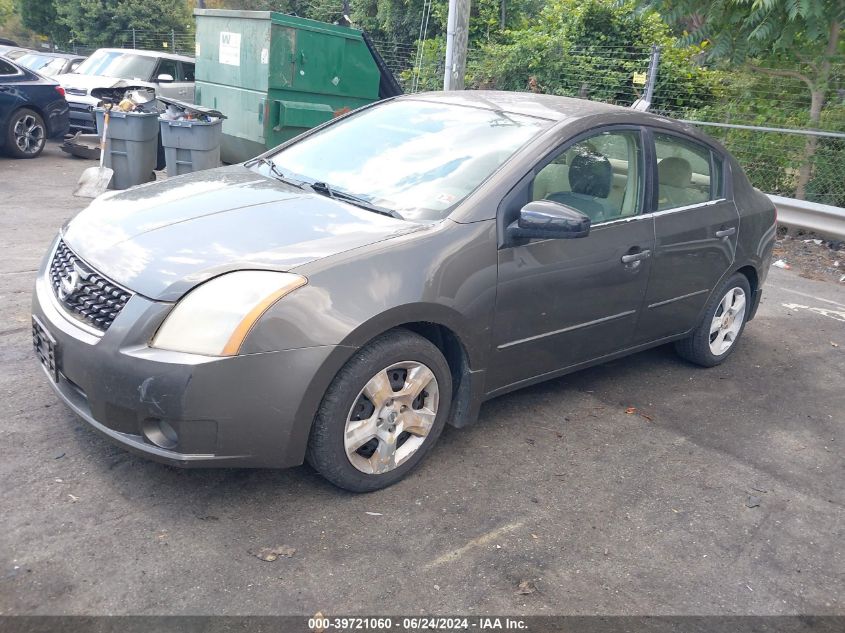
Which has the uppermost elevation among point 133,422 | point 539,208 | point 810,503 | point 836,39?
point 836,39

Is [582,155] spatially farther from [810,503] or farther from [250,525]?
[250,525]

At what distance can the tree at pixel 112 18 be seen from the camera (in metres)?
29.2

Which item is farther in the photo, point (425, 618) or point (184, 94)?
point (184, 94)

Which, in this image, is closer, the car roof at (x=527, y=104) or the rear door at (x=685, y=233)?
the car roof at (x=527, y=104)

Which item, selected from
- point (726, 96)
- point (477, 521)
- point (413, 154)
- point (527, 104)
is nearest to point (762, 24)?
point (726, 96)

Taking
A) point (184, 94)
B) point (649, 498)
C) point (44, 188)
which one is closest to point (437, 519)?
point (649, 498)

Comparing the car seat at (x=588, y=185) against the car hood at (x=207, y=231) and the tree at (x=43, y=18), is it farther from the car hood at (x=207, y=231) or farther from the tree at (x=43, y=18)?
the tree at (x=43, y=18)

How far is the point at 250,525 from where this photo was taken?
318 cm

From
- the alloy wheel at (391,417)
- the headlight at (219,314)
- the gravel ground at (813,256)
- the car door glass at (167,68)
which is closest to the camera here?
the headlight at (219,314)

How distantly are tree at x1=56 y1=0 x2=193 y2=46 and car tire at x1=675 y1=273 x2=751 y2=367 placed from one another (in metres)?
28.8

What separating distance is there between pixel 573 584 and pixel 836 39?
9.24 m

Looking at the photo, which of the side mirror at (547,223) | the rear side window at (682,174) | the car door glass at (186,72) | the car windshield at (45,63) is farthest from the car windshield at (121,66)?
the side mirror at (547,223)

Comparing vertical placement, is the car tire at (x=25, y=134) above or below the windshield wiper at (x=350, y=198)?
below

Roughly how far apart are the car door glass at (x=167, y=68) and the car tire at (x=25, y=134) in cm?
225
